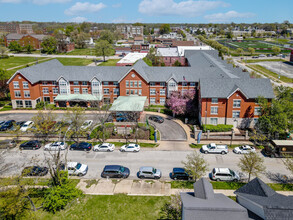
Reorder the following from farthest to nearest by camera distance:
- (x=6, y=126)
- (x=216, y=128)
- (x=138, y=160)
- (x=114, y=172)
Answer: (x=6, y=126), (x=216, y=128), (x=138, y=160), (x=114, y=172)

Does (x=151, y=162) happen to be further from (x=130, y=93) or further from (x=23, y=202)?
(x=130, y=93)

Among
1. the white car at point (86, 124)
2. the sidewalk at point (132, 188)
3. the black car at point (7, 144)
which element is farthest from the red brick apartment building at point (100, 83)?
the sidewalk at point (132, 188)

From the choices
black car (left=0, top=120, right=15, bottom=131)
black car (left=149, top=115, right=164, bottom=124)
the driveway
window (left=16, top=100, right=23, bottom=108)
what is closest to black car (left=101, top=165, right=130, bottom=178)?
the driveway

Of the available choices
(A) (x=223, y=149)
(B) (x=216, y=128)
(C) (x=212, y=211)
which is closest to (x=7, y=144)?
(A) (x=223, y=149)

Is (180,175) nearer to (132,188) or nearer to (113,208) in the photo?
(132,188)

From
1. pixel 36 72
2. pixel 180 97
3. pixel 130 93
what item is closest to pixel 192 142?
pixel 180 97

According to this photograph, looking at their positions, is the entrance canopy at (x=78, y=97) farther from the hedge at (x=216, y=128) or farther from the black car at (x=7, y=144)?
the hedge at (x=216, y=128)

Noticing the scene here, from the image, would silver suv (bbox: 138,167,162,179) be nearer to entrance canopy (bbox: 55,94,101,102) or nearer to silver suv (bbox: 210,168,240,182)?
silver suv (bbox: 210,168,240,182)
